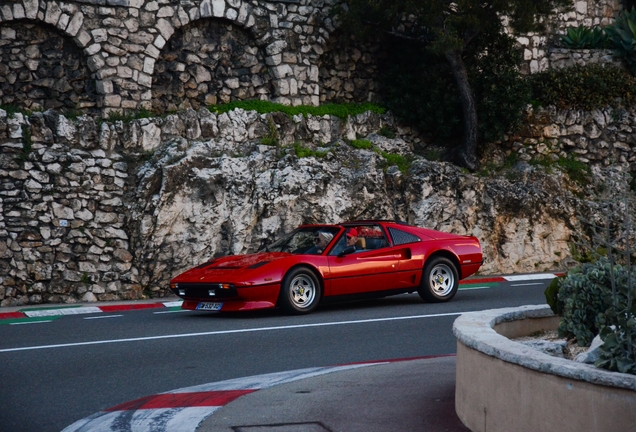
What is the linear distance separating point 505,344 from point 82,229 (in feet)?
40.9

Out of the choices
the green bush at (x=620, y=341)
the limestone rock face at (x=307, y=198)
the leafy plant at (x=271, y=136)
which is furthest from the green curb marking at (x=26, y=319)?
the green bush at (x=620, y=341)

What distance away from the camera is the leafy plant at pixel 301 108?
61.2 feet

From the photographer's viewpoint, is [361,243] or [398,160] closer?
[361,243]

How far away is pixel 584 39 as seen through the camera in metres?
22.7

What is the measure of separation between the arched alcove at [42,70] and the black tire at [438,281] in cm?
804

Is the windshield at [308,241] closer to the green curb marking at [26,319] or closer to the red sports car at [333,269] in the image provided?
the red sports car at [333,269]

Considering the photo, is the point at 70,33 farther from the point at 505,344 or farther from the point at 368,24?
the point at 505,344

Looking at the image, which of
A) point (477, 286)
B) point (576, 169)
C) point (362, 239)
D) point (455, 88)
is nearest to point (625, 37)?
point (576, 169)

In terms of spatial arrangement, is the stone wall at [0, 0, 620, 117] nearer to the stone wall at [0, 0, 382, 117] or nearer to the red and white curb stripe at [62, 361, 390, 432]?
the stone wall at [0, 0, 382, 117]

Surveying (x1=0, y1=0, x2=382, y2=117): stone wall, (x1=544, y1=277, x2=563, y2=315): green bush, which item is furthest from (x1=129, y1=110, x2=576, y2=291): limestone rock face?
(x1=544, y1=277, x2=563, y2=315): green bush

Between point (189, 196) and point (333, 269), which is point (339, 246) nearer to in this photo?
point (333, 269)

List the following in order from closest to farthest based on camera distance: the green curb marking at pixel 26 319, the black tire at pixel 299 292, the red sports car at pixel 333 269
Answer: the red sports car at pixel 333 269, the black tire at pixel 299 292, the green curb marking at pixel 26 319

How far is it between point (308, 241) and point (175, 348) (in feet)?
12.7

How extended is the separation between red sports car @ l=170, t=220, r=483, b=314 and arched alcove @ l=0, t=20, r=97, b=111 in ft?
21.6
